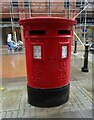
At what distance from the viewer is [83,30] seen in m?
21.2

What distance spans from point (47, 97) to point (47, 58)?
74 centimetres

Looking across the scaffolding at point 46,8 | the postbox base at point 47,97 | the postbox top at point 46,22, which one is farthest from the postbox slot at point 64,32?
the scaffolding at point 46,8

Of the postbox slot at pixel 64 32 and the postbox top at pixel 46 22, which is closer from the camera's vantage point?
the postbox top at pixel 46 22

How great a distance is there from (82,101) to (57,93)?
0.60 m

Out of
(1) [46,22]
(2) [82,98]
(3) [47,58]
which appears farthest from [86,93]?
(1) [46,22]

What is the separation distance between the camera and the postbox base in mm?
3771

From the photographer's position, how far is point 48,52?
11.9ft

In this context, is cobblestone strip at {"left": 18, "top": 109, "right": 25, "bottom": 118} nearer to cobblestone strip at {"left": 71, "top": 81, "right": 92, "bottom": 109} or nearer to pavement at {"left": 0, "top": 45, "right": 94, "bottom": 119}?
pavement at {"left": 0, "top": 45, "right": 94, "bottom": 119}

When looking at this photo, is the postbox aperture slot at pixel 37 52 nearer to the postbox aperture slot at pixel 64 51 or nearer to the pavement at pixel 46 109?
the postbox aperture slot at pixel 64 51

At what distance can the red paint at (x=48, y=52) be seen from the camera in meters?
3.52

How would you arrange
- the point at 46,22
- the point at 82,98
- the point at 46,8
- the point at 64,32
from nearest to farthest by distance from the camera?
the point at 46,22 → the point at 64,32 → the point at 82,98 → the point at 46,8

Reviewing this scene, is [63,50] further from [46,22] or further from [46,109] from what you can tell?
[46,109]

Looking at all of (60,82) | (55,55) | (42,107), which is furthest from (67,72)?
(42,107)

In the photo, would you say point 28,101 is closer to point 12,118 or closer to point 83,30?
point 12,118
